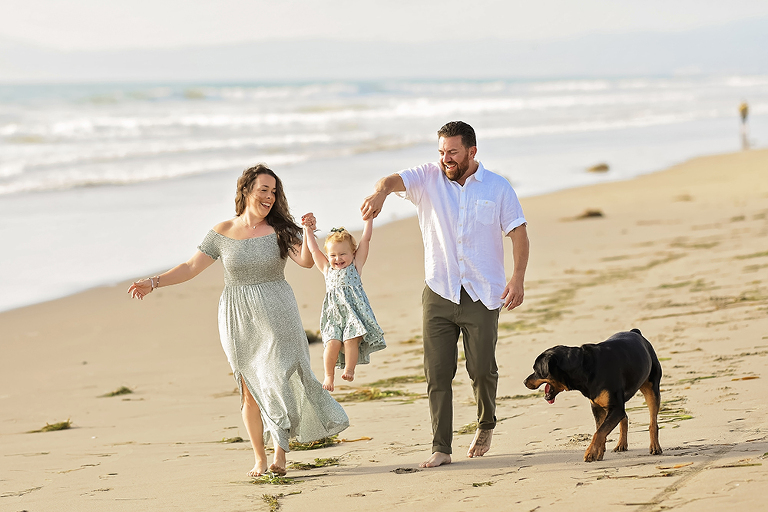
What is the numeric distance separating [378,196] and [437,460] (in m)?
1.49

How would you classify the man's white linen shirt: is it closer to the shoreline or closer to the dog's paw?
the dog's paw

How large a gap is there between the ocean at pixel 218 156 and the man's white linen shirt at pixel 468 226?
6.86 m

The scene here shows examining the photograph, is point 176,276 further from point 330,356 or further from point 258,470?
point 258,470

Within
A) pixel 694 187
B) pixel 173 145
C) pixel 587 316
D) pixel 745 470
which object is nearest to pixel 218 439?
pixel 745 470

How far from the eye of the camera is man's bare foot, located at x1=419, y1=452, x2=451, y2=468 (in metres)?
4.84

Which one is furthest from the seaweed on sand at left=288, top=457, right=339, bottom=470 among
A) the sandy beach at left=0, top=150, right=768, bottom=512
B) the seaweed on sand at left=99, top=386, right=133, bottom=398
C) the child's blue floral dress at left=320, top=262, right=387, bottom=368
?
the seaweed on sand at left=99, top=386, right=133, bottom=398

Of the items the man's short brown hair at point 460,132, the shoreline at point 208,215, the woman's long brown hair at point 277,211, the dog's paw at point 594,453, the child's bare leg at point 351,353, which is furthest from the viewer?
the shoreline at point 208,215

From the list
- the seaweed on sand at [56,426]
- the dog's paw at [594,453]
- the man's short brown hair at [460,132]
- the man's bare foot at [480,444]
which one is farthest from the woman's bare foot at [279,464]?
the seaweed on sand at [56,426]

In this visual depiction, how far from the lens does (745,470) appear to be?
404cm

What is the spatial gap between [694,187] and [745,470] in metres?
14.8

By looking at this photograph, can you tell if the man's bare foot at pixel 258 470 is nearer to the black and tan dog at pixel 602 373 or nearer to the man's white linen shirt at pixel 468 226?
the man's white linen shirt at pixel 468 226

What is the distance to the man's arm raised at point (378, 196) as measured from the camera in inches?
184

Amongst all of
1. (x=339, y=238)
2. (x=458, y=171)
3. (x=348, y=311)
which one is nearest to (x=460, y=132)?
(x=458, y=171)

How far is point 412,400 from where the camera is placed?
261 inches
